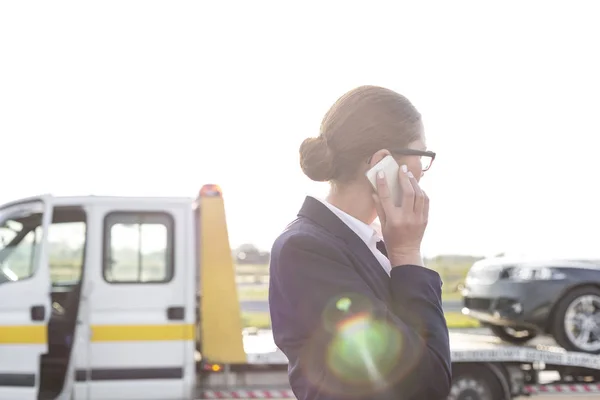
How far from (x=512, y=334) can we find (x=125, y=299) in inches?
152

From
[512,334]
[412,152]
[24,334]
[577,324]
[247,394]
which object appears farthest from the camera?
[512,334]

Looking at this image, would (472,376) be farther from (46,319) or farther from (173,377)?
(46,319)

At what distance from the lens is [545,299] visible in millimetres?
7812

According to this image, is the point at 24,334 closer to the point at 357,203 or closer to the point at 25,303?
the point at 25,303

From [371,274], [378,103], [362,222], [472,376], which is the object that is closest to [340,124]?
[378,103]

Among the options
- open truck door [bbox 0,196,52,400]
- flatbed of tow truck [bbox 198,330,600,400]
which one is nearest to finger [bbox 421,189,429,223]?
open truck door [bbox 0,196,52,400]

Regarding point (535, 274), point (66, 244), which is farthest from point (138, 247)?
point (535, 274)


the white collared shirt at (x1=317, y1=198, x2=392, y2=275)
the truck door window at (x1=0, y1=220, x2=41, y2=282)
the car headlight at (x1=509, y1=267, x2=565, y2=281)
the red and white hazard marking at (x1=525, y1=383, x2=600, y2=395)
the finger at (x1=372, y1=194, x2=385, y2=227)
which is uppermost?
the finger at (x1=372, y1=194, x2=385, y2=227)

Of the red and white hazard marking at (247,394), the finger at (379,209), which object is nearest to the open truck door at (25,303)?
the red and white hazard marking at (247,394)

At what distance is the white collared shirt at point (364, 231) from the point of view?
68.3 inches

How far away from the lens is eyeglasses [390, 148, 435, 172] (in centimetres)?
176

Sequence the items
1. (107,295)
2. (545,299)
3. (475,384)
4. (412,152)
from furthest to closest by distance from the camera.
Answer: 1. (545,299)
2. (475,384)
3. (107,295)
4. (412,152)

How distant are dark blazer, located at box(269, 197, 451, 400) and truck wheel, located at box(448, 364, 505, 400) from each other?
20.2 ft

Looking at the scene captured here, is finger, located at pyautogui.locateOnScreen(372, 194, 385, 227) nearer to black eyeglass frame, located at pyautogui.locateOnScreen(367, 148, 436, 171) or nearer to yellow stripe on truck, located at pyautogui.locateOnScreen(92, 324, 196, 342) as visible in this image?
black eyeglass frame, located at pyautogui.locateOnScreen(367, 148, 436, 171)
